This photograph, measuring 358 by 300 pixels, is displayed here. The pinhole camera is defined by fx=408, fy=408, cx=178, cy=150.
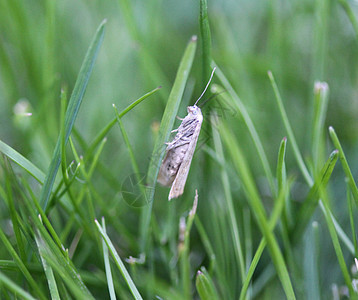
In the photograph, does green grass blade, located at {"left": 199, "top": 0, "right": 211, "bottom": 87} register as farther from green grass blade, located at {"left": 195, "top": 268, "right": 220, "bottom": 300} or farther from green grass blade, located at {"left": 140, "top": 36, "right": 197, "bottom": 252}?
green grass blade, located at {"left": 195, "top": 268, "right": 220, "bottom": 300}

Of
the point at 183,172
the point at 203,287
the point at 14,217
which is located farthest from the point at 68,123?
the point at 203,287

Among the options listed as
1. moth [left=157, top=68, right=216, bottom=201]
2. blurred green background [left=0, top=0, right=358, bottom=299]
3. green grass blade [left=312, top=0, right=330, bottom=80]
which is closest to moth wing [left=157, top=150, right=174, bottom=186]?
moth [left=157, top=68, right=216, bottom=201]

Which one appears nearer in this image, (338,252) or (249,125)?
(338,252)

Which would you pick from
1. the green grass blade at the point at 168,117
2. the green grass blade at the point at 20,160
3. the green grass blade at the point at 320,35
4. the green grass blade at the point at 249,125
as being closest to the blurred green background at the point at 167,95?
the green grass blade at the point at 320,35

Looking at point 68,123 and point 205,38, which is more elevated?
point 205,38

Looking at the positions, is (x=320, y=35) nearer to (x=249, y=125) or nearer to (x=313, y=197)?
(x=249, y=125)

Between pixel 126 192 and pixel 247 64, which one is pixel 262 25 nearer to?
pixel 247 64
